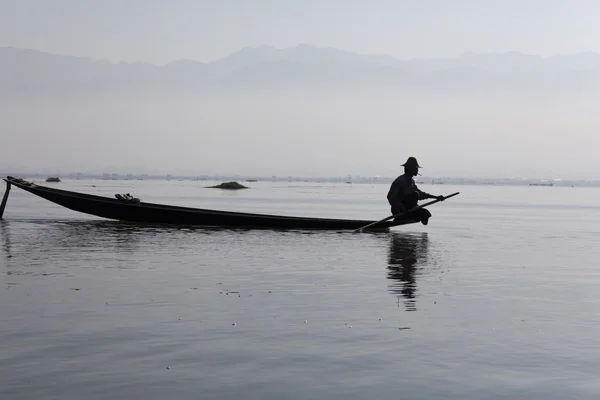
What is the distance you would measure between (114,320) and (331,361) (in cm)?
361

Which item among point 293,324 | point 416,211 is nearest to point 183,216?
point 416,211

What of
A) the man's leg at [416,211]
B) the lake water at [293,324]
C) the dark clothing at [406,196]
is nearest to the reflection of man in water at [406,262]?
the lake water at [293,324]

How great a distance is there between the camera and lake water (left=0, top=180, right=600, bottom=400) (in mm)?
7430

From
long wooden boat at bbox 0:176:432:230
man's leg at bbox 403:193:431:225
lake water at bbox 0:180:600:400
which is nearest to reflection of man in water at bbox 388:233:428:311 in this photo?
lake water at bbox 0:180:600:400

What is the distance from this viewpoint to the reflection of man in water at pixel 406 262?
44.1 feet

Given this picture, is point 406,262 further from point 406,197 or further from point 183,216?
point 183,216

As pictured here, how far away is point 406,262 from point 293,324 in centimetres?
846

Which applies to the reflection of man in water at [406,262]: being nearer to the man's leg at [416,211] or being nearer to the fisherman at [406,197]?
the man's leg at [416,211]

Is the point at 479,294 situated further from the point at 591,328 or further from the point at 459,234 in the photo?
the point at 459,234

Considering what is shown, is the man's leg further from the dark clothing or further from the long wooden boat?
the long wooden boat

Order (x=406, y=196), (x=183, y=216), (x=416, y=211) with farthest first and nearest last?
(x=183, y=216) < (x=406, y=196) < (x=416, y=211)

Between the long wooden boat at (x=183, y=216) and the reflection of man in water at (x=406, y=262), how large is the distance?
52.8 inches

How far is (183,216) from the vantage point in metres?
28.1

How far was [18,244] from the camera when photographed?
21078 millimetres
